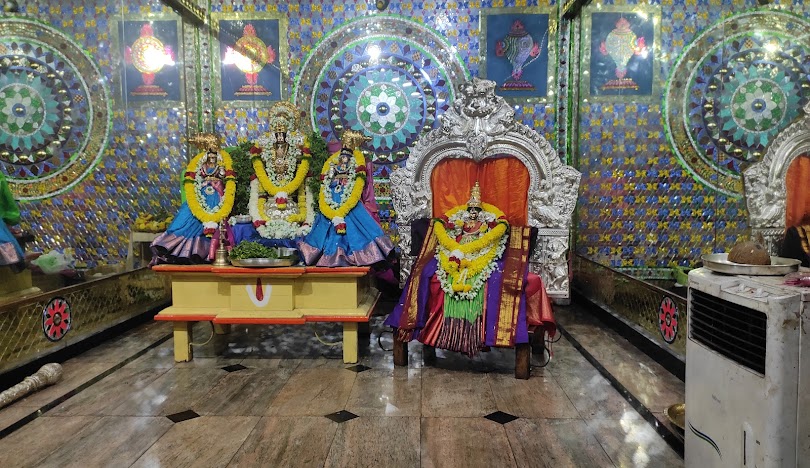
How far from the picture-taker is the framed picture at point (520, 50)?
6492 millimetres

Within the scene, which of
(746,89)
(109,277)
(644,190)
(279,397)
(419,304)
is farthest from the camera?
(644,190)

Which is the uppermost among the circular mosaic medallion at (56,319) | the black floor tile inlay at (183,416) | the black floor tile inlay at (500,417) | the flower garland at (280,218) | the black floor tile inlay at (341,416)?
the flower garland at (280,218)

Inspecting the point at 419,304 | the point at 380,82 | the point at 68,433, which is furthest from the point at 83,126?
the point at 419,304

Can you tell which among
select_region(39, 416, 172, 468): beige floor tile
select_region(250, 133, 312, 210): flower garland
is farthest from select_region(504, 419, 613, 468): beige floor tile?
select_region(250, 133, 312, 210): flower garland

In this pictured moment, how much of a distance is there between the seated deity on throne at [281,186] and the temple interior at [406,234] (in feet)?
0.10

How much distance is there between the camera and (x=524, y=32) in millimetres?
6492

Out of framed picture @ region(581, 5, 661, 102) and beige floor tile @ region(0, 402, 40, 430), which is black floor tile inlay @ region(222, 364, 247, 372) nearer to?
beige floor tile @ region(0, 402, 40, 430)

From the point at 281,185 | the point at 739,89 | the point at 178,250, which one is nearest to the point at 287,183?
the point at 281,185

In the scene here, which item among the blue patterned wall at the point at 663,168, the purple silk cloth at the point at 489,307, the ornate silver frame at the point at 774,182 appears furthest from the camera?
the purple silk cloth at the point at 489,307

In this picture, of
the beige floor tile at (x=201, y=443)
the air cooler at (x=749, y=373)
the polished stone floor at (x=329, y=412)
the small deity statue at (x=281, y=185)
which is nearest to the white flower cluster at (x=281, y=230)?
the small deity statue at (x=281, y=185)

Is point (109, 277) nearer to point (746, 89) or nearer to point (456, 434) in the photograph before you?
point (456, 434)

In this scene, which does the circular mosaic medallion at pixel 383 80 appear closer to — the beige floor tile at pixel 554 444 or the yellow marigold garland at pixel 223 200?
the yellow marigold garland at pixel 223 200

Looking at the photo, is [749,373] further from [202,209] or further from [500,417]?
[202,209]

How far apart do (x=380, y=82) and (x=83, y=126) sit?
12.7 feet
